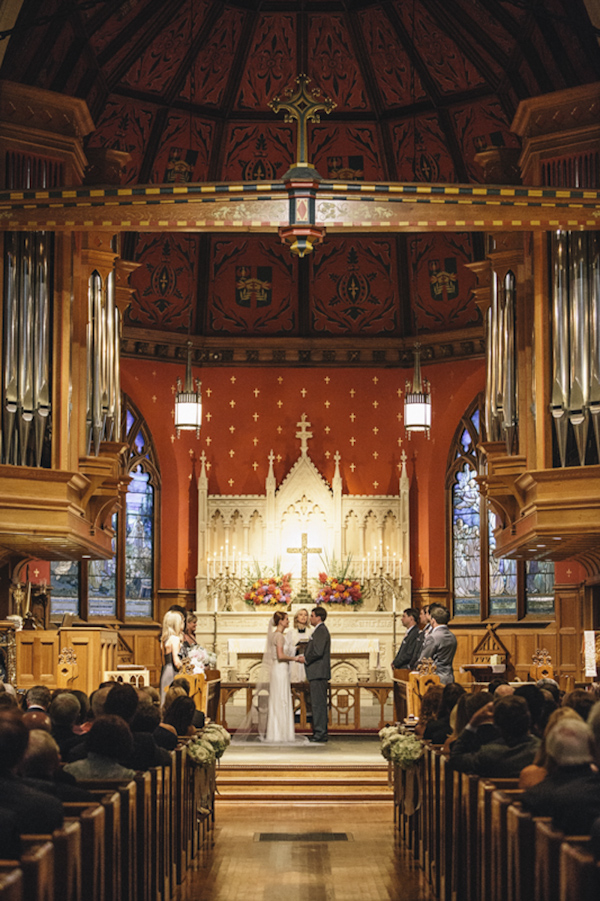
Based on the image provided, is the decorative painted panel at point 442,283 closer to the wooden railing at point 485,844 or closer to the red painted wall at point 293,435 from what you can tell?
the red painted wall at point 293,435

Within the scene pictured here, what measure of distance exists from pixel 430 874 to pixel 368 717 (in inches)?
334

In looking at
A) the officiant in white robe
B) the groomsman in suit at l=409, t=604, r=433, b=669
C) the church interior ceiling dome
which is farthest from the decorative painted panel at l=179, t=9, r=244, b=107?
the groomsman in suit at l=409, t=604, r=433, b=669

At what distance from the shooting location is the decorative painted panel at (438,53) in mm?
15289

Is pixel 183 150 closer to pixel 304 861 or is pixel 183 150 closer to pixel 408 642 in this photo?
pixel 408 642

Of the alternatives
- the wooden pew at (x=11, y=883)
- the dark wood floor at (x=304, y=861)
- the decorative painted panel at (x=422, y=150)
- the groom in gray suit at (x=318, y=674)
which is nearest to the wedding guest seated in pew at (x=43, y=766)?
the wooden pew at (x=11, y=883)

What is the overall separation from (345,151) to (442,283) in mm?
2201

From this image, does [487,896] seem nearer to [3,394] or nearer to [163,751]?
[163,751]

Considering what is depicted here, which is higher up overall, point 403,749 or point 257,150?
point 257,150

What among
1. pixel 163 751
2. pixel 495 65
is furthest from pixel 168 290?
pixel 163 751

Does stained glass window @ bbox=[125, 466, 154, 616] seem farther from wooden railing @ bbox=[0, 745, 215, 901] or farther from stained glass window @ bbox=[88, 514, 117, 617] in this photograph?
wooden railing @ bbox=[0, 745, 215, 901]

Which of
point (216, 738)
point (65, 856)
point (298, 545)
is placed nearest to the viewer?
→ point (65, 856)

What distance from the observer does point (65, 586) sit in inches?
672

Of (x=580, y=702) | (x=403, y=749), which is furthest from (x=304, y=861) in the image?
(x=580, y=702)

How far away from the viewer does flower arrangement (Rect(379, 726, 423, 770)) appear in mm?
8336
